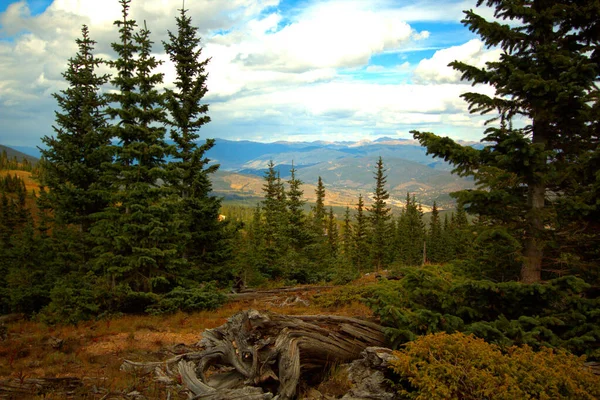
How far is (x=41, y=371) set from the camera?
9.83m

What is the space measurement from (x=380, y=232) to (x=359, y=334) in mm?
46867

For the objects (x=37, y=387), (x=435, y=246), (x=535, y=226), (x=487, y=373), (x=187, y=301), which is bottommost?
(x=435, y=246)

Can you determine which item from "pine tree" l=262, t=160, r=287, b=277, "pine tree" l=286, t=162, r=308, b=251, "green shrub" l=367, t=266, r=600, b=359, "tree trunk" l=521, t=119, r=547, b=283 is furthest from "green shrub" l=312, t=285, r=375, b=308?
"pine tree" l=286, t=162, r=308, b=251

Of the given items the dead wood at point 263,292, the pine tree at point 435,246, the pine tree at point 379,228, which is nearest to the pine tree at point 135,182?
the dead wood at point 263,292

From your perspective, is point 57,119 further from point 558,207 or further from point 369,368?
point 558,207

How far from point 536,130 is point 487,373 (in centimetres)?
643

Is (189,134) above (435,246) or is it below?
above

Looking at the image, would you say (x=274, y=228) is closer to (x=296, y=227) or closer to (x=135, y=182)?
(x=296, y=227)

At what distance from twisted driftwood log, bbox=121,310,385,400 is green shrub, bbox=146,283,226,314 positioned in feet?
31.6

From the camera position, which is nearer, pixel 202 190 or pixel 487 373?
pixel 487 373

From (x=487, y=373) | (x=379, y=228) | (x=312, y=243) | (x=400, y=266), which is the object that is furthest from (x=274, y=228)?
(x=487, y=373)

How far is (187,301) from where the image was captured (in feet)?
57.5

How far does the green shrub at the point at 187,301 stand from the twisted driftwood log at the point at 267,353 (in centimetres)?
964

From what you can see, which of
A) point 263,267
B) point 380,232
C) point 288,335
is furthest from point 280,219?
point 288,335
